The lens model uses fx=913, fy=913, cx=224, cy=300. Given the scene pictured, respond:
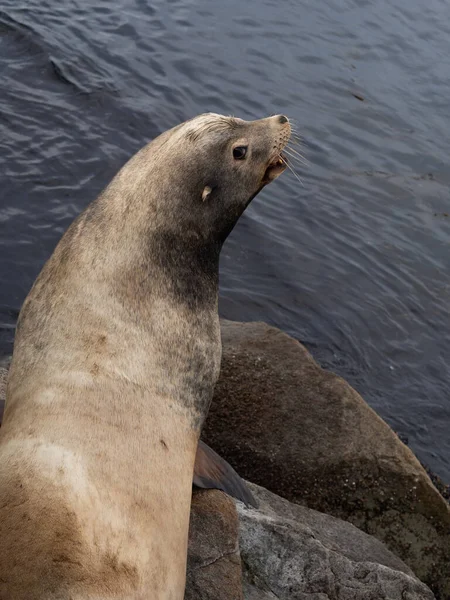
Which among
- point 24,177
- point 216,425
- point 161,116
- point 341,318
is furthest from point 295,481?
point 161,116

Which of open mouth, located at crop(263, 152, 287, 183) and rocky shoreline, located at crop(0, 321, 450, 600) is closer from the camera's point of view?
rocky shoreline, located at crop(0, 321, 450, 600)

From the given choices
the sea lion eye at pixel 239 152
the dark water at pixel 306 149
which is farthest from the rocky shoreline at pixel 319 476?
the dark water at pixel 306 149

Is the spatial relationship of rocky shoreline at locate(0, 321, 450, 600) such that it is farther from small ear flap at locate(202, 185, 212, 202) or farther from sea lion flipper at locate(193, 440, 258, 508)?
small ear flap at locate(202, 185, 212, 202)

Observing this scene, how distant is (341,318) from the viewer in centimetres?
1059

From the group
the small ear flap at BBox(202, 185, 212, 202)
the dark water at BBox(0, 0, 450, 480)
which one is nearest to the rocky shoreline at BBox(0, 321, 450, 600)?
the small ear flap at BBox(202, 185, 212, 202)

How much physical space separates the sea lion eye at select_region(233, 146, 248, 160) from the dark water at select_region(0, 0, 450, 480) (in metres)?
3.29

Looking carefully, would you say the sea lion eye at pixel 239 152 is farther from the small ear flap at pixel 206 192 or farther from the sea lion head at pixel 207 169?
the small ear flap at pixel 206 192

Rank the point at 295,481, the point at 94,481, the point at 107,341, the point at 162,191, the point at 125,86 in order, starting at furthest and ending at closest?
the point at 125,86 → the point at 295,481 → the point at 162,191 → the point at 107,341 → the point at 94,481

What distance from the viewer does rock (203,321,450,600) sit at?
6.84 m

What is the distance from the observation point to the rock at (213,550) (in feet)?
16.0

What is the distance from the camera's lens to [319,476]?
6891 millimetres

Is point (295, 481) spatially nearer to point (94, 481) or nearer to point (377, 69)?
point (94, 481)

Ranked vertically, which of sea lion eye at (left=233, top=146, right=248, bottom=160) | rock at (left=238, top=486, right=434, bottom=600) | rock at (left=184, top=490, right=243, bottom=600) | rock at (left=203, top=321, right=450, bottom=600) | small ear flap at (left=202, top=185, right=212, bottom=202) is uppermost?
sea lion eye at (left=233, top=146, right=248, bottom=160)

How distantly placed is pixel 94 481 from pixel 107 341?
0.93 m
